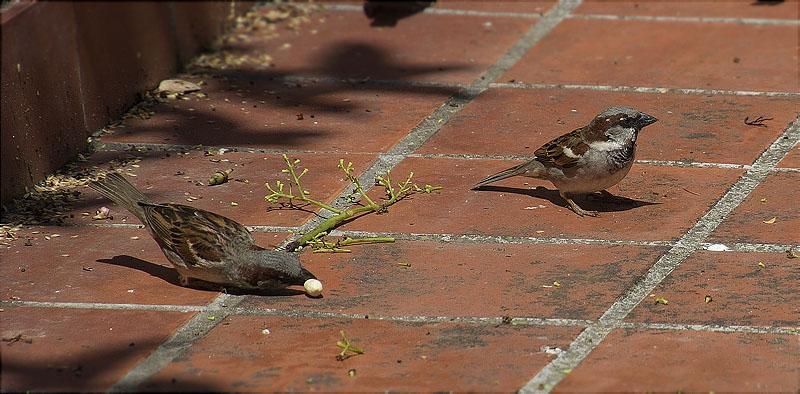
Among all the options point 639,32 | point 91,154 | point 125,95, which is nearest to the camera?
point 91,154

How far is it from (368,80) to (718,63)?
2140mm

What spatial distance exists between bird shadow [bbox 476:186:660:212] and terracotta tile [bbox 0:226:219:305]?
5.31 feet

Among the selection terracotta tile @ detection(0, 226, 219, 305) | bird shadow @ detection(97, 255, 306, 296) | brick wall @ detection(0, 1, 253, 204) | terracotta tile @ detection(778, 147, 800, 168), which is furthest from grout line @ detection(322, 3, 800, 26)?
bird shadow @ detection(97, 255, 306, 296)

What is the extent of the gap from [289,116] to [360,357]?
2.82 m

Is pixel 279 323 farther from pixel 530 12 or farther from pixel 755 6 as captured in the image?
pixel 755 6

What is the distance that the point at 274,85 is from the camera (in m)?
7.07

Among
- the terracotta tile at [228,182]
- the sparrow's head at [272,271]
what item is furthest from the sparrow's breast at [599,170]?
the sparrow's head at [272,271]

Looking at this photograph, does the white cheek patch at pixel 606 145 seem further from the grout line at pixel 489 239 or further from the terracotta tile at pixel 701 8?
the terracotta tile at pixel 701 8

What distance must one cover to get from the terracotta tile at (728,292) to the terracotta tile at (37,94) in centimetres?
294

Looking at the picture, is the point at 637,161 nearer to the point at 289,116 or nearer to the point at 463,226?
the point at 463,226

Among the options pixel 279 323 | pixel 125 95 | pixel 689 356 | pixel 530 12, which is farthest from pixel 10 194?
pixel 530 12

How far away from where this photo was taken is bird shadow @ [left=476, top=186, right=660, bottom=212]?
17.3 feet

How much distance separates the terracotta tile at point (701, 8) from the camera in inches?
310

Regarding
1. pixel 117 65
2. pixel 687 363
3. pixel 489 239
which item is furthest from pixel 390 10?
pixel 687 363
